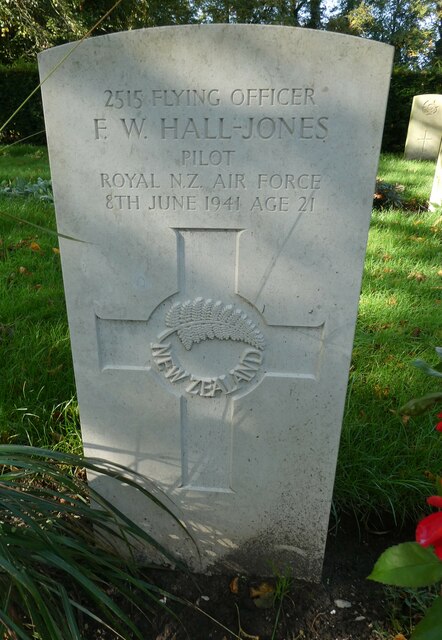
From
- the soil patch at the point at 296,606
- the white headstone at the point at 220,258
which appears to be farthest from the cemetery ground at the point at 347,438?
the white headstone at the point at 220,258

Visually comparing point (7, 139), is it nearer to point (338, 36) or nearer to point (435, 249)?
point (435, 249)

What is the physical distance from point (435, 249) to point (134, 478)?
3250 millimetres

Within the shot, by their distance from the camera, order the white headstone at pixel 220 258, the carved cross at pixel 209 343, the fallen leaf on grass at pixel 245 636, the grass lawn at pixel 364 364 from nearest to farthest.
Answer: the white headstone at pixel 220 258 → the carved cross at pixel 209 343 → the fallen leaf on grass at pixel 245 636 → the grass lawn at pixel 364 364

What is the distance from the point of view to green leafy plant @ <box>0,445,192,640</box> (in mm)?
1124

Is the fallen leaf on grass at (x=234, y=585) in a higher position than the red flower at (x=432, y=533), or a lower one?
lower

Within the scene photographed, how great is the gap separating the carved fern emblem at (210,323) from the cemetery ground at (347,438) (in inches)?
20.2

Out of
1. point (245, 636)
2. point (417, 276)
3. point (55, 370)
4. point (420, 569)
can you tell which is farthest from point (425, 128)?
point (420, 569)

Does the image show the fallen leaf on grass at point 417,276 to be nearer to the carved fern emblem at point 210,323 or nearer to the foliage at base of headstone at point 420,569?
the carved fern emblem at point 210,323

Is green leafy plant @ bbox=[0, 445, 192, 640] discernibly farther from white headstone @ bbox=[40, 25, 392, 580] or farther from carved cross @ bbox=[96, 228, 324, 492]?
carved cross @ bbox=[96, 228, 324, 492]

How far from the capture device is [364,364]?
2393mm

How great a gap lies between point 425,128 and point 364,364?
24.1 feet

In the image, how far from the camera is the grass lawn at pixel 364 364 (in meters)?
1.80

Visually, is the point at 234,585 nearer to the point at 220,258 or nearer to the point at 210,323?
the point at 210,323

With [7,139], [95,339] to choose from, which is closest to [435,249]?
[95,339]
